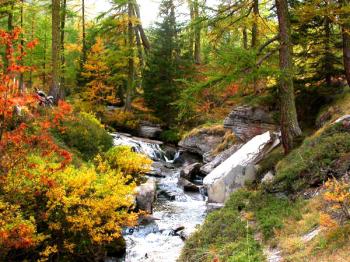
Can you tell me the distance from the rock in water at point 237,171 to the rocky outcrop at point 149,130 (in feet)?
40.3

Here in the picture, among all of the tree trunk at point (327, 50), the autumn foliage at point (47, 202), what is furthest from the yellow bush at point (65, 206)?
the tree trunk at point (327, 50)

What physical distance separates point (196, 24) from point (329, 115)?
4.74m

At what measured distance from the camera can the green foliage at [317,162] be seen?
7898 mm

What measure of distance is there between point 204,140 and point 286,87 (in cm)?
986

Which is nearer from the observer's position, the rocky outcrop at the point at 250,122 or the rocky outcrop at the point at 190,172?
the rocky outcrop at the point at 250,122

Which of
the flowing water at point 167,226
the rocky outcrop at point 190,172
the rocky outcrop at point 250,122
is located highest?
the rocky outcrop at point 250,122

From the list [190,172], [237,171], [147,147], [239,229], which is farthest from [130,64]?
[239,229]

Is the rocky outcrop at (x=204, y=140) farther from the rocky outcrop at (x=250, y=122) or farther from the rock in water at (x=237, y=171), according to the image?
the rock in water at (x=237, y=171)

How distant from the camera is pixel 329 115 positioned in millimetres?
11641

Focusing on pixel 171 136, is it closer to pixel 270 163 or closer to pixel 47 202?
pixel 270 163

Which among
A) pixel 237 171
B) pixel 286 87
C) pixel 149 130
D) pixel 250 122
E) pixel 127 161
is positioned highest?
pixel 286 87

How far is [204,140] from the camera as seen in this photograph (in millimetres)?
20031

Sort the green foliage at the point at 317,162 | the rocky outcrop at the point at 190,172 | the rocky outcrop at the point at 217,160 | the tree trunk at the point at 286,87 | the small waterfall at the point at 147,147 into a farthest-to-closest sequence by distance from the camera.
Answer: the small waterfall at the point at 147,147
the rocky outcrop at the point at 190,172
the rocky outcrop at the point at 217,160
the tree trunk at the point at 286,87
the green foliage at the point at 317,162

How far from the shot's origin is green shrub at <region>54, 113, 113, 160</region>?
14336 millimetres
